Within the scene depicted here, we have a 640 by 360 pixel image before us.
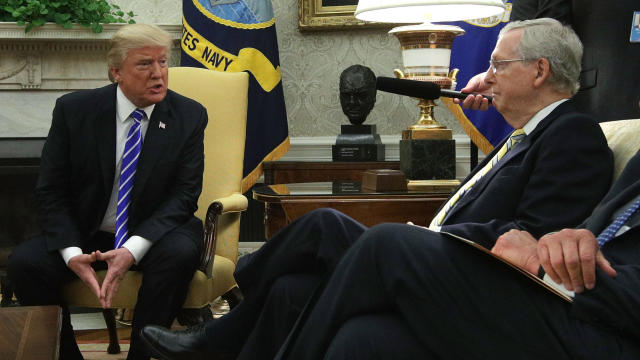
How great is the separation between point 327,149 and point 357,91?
25.6 inches

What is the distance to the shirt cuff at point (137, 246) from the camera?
8.20ft

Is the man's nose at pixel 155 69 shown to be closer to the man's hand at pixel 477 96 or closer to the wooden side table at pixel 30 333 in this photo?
the wooden side table at pixel 30 333

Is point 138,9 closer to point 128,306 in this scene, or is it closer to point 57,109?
point 57,109

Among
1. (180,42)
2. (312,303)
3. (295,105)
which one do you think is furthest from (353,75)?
(312,303)

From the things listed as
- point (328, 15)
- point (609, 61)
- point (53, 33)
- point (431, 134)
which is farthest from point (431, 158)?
point (53, 33)

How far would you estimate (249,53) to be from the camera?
4082 millimetres

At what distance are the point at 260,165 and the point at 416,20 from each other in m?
1.43

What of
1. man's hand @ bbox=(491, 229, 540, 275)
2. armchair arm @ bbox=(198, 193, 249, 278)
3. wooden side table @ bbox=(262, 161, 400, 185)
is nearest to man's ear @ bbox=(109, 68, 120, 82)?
armchair arm @ bbox=(198, 193, 249, 278)

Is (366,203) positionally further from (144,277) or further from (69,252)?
(69,252)

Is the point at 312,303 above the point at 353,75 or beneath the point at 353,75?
beneath

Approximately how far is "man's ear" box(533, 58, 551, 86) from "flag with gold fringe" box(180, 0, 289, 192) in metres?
2.29

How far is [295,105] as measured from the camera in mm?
4465

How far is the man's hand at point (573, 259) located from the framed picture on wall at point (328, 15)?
297 cm

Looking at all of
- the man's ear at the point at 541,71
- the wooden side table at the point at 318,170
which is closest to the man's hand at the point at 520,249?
the man's ear at the point at 541,71
